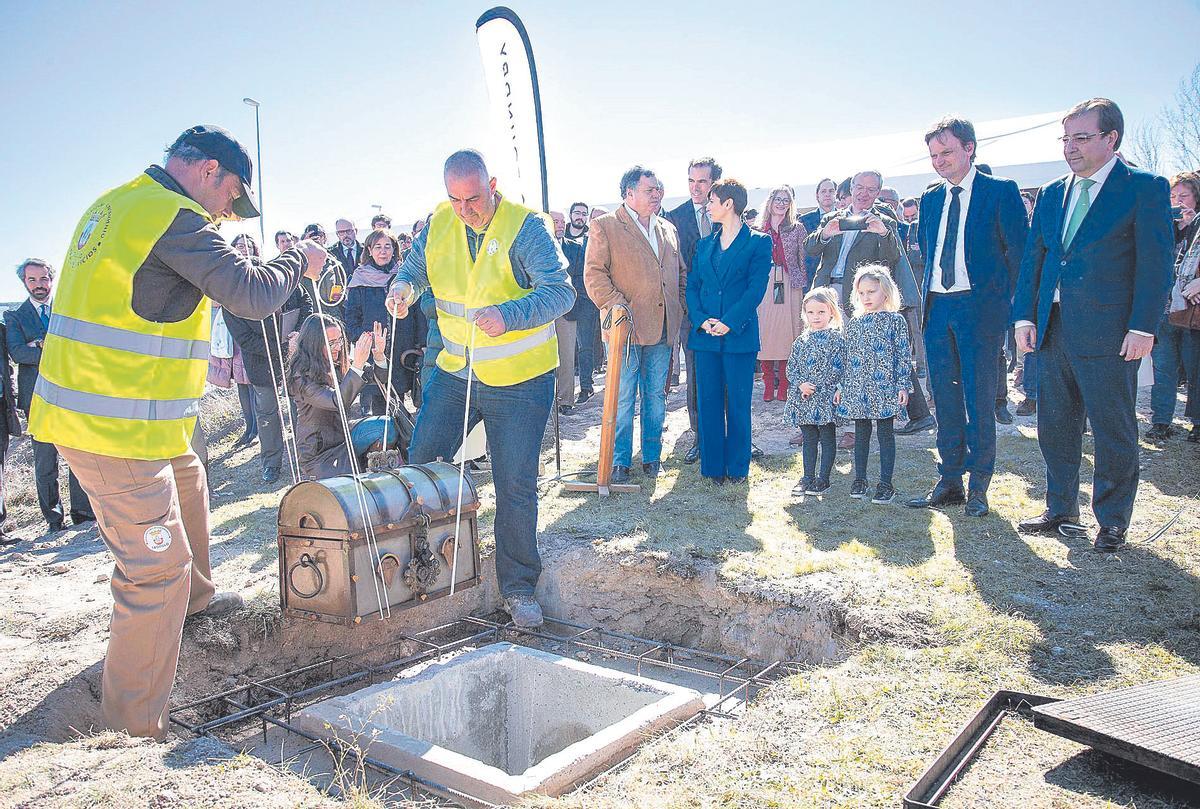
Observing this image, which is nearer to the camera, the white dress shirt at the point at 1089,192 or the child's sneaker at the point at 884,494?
the white dress shirt at the point at 1089,192

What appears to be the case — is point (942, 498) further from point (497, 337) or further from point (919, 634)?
point (497, 337)

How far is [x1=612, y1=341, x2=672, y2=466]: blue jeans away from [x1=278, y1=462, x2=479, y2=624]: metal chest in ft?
8.51

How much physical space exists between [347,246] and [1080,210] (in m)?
8.40

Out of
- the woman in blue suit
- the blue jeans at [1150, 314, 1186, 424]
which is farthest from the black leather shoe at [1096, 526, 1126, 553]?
the blue jeans at [1150, 314, 1186, 424]

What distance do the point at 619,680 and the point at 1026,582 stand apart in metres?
2.03

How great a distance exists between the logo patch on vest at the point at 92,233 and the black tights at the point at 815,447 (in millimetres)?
4703

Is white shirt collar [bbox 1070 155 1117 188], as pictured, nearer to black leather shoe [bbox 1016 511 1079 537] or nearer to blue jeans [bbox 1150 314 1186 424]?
black leather shoe [bbox 1016 511 1079 537]

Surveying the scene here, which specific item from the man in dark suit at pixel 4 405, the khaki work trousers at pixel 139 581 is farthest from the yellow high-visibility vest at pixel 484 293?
the man in dark suit at pixel 4 405

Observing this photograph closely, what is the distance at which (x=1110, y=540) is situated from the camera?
15.4ft

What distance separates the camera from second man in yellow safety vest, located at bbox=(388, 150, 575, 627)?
4418 mm

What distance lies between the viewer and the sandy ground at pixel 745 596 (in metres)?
2.81

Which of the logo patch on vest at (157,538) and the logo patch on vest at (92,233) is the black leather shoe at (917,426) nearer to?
the logo patch on vest at (157,538)

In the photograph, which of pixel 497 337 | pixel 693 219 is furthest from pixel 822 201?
→ pixel 497 337

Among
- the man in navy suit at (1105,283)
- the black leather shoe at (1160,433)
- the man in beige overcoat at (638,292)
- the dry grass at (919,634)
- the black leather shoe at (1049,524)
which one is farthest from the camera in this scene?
the black leather shoe at (1160,433)
